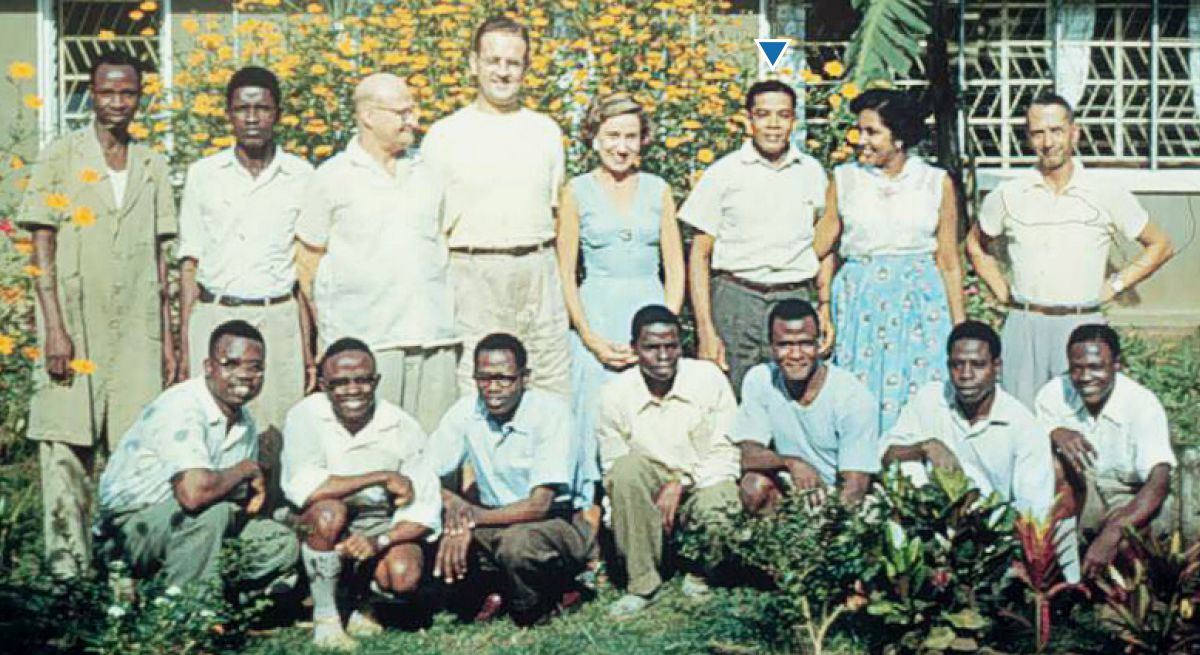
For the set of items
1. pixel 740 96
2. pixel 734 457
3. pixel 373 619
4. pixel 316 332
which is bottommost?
pixel 373 619

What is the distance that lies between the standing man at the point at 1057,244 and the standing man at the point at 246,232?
2.94m

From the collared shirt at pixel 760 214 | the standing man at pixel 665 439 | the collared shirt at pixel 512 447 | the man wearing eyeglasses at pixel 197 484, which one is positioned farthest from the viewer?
the collared shirt at pixel 760 214

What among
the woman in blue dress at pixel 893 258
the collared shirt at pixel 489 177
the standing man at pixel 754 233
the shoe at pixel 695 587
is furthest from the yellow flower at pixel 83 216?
the woman in blue dress at pixel 893 258

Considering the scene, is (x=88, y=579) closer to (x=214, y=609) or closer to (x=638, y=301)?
(x=214, y=609)

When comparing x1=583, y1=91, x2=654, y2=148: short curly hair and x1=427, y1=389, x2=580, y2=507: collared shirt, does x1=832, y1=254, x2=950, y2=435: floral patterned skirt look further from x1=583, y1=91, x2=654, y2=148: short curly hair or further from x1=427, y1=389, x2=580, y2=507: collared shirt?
x1=427, y1=389, x2=580, y2=507: collared shirt

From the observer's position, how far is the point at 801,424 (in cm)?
726

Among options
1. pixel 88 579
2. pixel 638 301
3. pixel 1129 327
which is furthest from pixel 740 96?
pixel 88 579

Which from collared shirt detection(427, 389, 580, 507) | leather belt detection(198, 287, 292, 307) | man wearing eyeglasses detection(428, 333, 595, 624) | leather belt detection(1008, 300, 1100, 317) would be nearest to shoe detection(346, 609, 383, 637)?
man wearing eyeglasses detection(428, 333, 595, 624)

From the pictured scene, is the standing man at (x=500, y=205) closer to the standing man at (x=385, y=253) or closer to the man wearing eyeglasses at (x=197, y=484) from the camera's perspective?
the standing man at (x=385, y=253)

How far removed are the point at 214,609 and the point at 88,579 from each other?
0.45 meters

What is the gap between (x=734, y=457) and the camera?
→ 7.31 metres

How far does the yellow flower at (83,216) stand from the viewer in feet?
22.7

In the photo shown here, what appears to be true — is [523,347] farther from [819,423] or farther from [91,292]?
[91,292]

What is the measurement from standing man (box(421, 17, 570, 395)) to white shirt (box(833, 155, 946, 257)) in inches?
48.7
